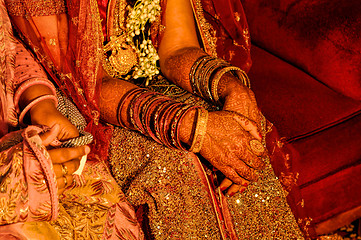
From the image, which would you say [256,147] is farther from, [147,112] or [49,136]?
[49,136]

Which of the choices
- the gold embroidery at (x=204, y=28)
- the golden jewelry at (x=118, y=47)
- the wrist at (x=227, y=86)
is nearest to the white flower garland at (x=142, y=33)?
the golden jewelry at (x=118, y=47)

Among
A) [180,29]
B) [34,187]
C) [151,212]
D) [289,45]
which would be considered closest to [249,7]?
[289,45]

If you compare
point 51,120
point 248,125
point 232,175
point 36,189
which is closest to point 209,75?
point 248,125

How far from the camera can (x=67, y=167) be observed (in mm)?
725

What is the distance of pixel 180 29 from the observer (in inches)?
45.6

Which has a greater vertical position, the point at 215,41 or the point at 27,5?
the point at 27,5

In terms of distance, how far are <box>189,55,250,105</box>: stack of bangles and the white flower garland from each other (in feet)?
0.51

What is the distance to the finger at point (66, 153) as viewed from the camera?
2.32 ft

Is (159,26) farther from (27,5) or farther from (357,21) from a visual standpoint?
(357,21)

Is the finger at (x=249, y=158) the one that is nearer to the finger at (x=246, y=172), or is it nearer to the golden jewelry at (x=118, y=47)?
the finger at (x=246, y=172)

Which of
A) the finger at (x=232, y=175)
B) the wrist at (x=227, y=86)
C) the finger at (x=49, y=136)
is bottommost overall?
the finger at (x=232, y=175)

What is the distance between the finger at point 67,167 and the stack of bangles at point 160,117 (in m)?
0.23

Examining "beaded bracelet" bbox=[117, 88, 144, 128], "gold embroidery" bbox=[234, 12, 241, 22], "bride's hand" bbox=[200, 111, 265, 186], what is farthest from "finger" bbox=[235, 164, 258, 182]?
"gold embroidery" bbox=[234, 12, 241, 22]

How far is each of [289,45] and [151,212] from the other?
822 mm
